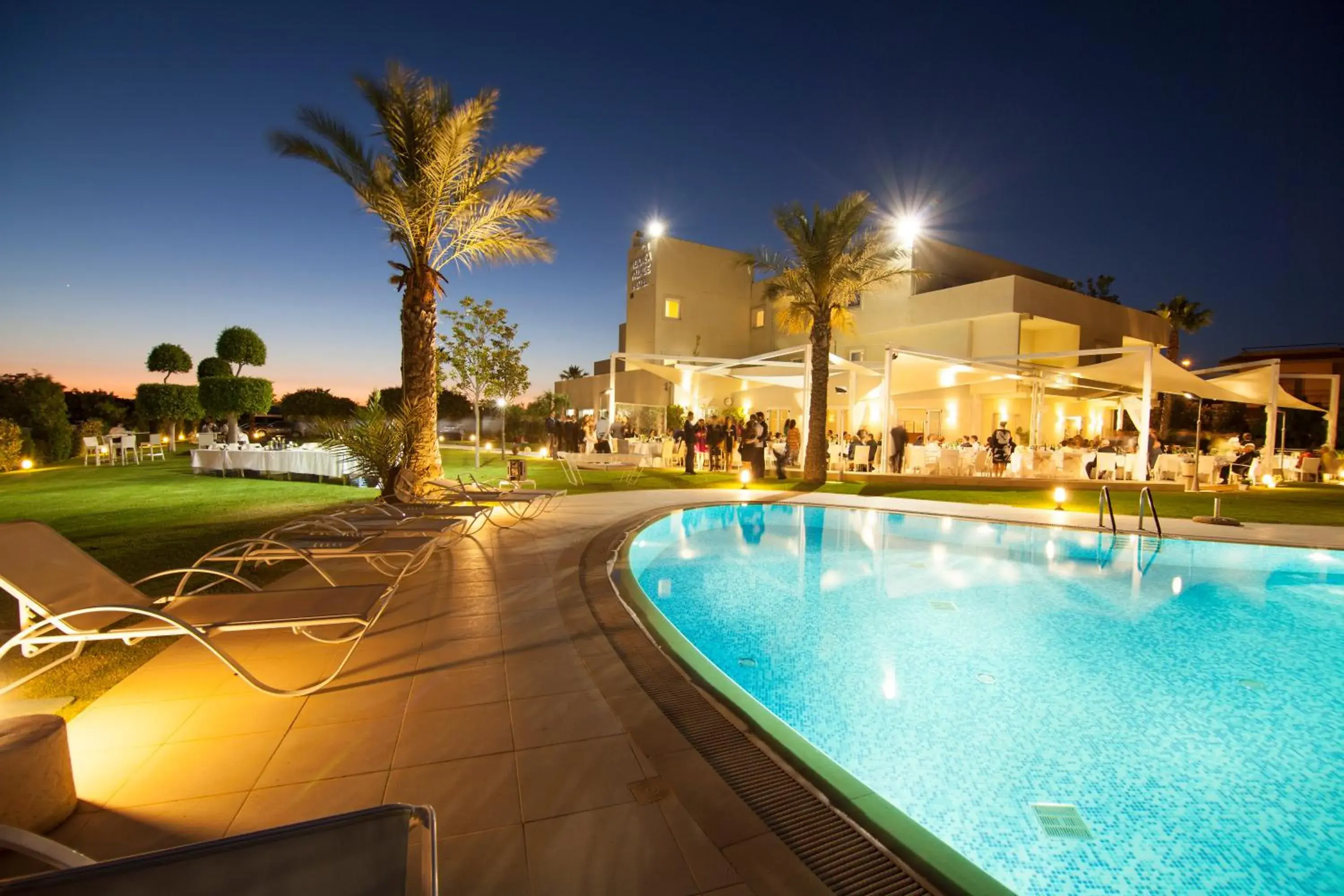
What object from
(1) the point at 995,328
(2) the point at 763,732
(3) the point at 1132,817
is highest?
(1) the point at 995,328

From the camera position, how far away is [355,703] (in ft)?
9.32

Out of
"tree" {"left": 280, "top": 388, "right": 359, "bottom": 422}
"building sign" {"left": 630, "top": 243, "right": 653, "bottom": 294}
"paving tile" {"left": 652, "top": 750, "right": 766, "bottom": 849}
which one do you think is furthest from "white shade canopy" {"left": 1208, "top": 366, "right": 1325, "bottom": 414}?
"tree" {"left": 280, "top": 388, "right": 359, "bottom": 422}

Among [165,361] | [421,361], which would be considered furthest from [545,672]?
[165,361]

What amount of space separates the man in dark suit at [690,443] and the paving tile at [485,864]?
14266 millimetres

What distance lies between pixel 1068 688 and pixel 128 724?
5.42m

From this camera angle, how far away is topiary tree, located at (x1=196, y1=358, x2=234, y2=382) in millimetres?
23328

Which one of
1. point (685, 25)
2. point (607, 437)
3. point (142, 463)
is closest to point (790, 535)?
point (607, 437)

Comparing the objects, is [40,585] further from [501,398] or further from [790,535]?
Result: [501,398]

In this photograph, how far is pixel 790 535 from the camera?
28.1 ft

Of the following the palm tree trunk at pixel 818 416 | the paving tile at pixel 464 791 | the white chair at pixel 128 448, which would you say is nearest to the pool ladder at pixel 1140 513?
the palm tree trunk at pixel 818 416

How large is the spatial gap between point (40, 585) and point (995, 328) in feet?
86.7

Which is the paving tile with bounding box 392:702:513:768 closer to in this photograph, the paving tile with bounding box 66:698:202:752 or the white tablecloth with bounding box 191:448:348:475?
the paving tile with bounding box 66:698:202:752

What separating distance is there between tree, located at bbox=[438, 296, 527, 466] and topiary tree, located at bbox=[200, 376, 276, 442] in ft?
27.6

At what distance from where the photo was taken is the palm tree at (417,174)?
9.42 meters
